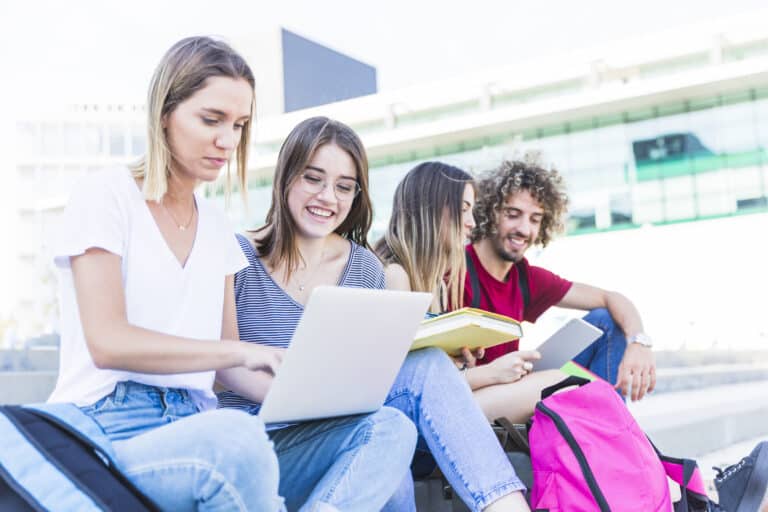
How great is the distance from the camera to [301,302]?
6.70 ft

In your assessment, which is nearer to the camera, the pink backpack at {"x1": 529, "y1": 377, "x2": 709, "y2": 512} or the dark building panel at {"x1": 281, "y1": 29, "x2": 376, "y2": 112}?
the pink backpack at {"x1": 529, "y1": 377, "x2": 709, "y2": 512}

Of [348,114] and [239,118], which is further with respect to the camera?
[348,114]

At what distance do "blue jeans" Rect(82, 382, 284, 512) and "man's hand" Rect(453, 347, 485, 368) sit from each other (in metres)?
0.87

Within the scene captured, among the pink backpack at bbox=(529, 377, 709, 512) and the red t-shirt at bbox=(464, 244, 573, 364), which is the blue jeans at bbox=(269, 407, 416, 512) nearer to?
the pink backpack at bbox=(529, 377, 709, 512)

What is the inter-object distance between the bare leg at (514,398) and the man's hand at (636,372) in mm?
561

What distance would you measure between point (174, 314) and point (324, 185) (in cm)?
72

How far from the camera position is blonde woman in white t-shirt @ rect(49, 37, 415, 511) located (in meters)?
1.25

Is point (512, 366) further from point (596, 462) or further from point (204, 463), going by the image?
point (204, 463)

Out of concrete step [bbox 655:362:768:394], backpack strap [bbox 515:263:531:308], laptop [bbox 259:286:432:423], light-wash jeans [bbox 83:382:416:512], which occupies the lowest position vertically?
concrete step [bbox 655:362:768:394]

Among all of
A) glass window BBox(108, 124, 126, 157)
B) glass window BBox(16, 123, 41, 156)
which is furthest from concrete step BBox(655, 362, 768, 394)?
glass window BBox(16, 123, 41, 156)

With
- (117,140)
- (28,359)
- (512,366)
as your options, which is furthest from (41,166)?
(512,366)

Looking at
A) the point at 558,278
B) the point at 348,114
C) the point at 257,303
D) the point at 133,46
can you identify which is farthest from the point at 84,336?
the point at 133,46

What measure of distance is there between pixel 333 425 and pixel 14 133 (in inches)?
1547

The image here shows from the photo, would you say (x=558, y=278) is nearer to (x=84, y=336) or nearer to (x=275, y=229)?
(x=275, y=229)
